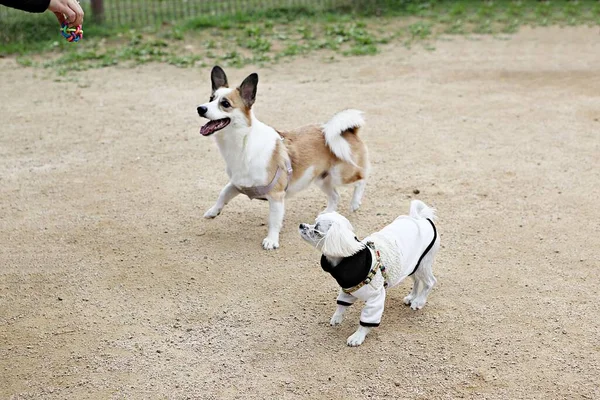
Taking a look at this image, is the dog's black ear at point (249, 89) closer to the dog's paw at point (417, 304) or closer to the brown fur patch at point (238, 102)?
the brown fur patch at point (238, 102)

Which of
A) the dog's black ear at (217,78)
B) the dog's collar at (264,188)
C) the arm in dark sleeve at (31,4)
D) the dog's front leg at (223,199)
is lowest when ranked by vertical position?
the dog's front leg at (223,199)

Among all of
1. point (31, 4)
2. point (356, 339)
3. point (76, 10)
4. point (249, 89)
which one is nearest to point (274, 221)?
point (249, 89)

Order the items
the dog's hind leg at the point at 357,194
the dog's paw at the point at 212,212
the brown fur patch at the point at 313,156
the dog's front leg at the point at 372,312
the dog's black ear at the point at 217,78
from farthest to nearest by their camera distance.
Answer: the dog's hind leg at the point at 357,194, the dog's paw at the point at 212,212, the brown fur patch at the point at 313,156, the dog's black ear at the point at 217,78, the dog's front leg at the point at 372,312

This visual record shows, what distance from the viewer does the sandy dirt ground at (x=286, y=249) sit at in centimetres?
376

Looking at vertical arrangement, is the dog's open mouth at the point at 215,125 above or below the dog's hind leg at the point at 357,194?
above

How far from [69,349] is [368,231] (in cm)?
224

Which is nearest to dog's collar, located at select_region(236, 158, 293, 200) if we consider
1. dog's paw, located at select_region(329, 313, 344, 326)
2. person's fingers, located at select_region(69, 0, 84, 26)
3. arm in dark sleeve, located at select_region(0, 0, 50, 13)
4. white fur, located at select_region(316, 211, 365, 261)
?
dog's paw, located at select_region(329, 313, 344, 326)

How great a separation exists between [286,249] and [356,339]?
50.5 inches

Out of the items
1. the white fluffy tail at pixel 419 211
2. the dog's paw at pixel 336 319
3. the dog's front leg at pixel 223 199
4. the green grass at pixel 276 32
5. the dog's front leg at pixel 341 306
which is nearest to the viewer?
the dog's front leg at pixel 341 306

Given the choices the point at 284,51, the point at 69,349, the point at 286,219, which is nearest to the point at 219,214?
the point at 286,219

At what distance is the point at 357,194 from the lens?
562 cm

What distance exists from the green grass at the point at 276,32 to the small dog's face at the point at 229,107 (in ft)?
14.8

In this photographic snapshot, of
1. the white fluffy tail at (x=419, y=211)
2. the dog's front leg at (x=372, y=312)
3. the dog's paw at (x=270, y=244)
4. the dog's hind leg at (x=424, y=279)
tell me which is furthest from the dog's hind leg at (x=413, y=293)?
the dog's paw at (x=270, y=244)

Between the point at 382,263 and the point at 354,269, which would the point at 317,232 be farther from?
the point at 382,263
